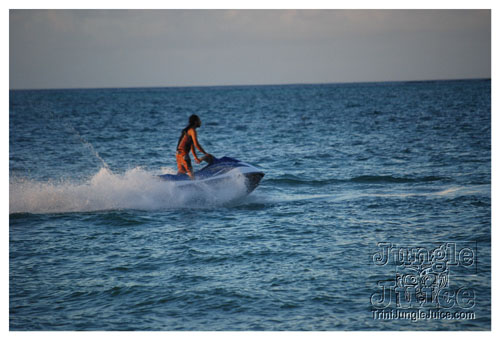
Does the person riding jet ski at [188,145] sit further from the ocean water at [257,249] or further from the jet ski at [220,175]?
the ocean water at [257,249]

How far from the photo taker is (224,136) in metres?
34.8

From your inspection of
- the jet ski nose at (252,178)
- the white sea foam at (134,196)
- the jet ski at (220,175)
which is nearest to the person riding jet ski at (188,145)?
the jet ski at (220,175)

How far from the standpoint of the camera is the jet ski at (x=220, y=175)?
539 inches

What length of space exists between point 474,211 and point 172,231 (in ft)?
23.1

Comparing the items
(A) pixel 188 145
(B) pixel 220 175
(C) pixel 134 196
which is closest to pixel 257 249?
(B) pixel 220 175

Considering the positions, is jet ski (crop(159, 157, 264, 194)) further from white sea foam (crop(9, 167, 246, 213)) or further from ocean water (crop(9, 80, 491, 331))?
ocean water (crop(9, 80, 491, 331))

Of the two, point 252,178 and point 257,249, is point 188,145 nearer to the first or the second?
point 252,178

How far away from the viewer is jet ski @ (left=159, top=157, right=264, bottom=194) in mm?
13680

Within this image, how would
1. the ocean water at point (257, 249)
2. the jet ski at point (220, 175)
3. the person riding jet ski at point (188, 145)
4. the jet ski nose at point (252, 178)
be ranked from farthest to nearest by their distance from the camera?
1. the jet ski nose at point (252, 178)
2. the jet ski at point (220, 175)
3. the person riding jet ski at point (188, 145)
4. the ocean water at point (257, 249)

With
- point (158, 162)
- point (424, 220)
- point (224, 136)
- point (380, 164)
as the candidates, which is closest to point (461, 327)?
point (424, 220)

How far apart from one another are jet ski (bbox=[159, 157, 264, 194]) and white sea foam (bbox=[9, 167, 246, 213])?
94 mm

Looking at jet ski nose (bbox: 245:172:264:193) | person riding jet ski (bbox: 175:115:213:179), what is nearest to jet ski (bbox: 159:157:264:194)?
jet ski nose (bbox: 245:172:264:193)

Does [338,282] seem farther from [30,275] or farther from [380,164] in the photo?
[380,164]

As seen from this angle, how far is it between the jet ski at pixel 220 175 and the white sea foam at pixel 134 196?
0.09 meters
